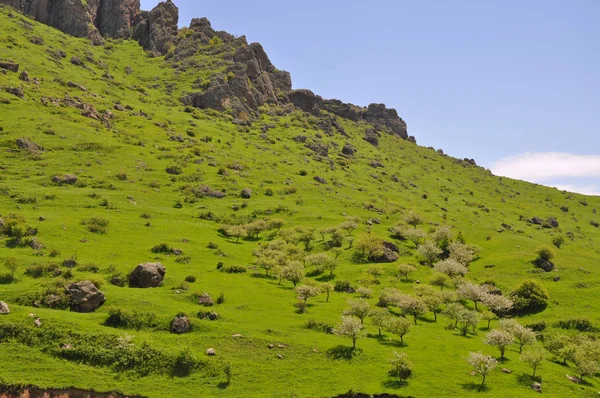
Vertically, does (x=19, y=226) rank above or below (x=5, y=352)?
above

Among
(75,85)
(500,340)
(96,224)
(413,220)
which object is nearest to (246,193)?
(96,224)

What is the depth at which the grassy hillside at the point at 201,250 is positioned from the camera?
3931 centimetres

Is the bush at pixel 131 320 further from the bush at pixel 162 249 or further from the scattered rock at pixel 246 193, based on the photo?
the scattered rock at pixel 246 193

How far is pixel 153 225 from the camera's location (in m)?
82.1

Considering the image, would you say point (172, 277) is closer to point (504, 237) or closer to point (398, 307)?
point (398, 307)

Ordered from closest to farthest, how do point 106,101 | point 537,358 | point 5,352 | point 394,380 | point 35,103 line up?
point 5,352 < point 394,380 < point 537,358 < point 35,103 < point 106,101

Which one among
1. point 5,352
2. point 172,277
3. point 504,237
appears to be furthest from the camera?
point 504,237

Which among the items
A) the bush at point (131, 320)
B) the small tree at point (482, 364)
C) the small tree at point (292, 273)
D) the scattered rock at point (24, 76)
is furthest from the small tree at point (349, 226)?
the scattered rock at point (24, 76)

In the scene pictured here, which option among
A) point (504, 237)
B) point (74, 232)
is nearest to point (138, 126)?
point (74, 232)

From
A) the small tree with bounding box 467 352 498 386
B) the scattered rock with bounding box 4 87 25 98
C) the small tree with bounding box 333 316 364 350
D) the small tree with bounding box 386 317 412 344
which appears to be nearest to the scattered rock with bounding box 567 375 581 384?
the small tree with bounding box 467 352 498 386

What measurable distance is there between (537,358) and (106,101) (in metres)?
160

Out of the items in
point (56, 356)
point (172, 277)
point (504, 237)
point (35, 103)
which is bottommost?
point (56, 356)

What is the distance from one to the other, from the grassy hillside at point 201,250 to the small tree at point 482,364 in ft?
4.68

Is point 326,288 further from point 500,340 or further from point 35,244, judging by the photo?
point 35,244
